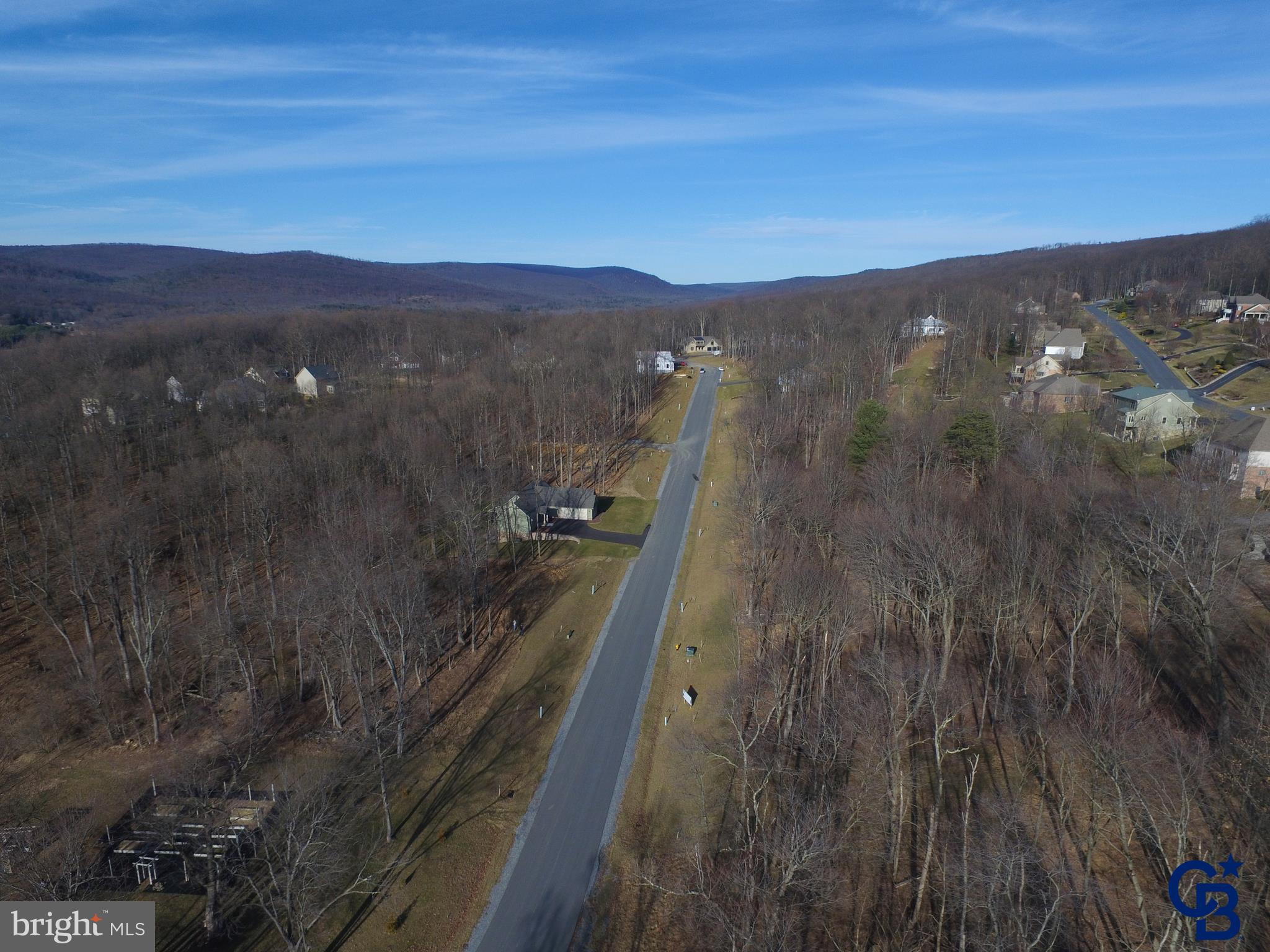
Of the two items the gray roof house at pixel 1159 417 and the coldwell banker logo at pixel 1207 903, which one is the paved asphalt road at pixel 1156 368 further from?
the coldwell banker logo at pixel 1207 903

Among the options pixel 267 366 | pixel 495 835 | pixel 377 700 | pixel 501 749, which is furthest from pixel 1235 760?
pixel 267 366

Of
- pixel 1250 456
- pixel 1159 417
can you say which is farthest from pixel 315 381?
pixel 1250 456

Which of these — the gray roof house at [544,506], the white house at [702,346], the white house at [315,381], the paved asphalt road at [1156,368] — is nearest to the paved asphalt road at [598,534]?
the gray roof house at [544,506]

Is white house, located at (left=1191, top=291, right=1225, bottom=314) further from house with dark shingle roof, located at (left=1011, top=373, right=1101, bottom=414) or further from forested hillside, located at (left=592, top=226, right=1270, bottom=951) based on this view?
forested hillside, located at (left=592, top=226, right=1270, bottom=951)

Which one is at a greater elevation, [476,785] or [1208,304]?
[1208,304]

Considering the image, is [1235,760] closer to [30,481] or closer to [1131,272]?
[30,481]

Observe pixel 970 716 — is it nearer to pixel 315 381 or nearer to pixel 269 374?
pixel 315 381
